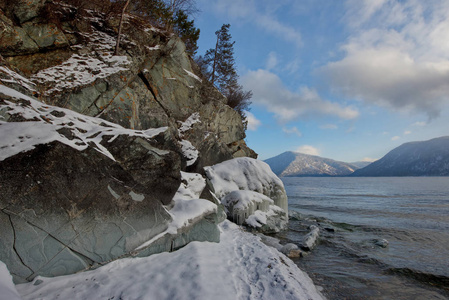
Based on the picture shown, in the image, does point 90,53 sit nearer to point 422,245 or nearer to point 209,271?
point 209,271

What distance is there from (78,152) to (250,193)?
9.49 meters

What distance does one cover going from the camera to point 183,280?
14.1 feet

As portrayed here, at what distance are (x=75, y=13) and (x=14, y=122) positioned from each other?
9.68m

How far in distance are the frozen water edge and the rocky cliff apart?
1.15 ft

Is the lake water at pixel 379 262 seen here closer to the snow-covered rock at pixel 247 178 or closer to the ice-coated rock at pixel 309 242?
the ice-coated rock at pixel 309 242

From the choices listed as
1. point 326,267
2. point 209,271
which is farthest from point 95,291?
point 326,267

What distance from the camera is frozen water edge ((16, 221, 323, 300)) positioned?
12.5 ft

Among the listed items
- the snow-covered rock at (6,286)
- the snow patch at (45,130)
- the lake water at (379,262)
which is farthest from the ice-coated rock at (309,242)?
the snow-covered rock at (6,286)

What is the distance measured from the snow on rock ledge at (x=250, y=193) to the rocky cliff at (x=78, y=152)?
237cm

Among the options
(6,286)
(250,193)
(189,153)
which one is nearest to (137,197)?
(6,286)

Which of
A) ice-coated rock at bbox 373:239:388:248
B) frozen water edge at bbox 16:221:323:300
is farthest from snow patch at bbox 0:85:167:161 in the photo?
ice-coated rock at bbox 373:239:388:248

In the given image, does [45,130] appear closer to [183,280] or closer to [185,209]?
[185,209]

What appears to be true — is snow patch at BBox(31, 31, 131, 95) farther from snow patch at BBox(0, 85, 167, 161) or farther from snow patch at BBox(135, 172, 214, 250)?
snow patch at BBox(135, 172, 214, 250)

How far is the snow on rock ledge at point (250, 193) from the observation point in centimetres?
1162
